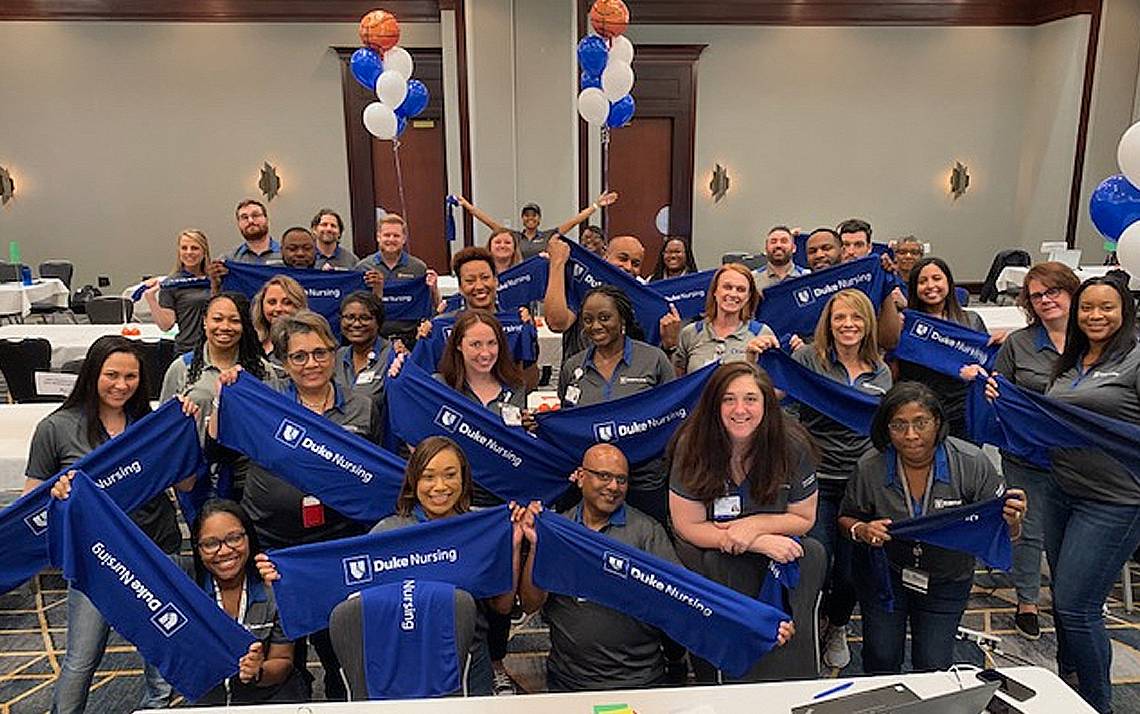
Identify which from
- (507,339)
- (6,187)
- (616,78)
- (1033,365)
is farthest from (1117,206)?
(6,187)

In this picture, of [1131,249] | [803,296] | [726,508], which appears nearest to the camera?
[726,508]

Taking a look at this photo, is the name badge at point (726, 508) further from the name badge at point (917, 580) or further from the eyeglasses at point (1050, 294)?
the eyeglasses at point (1050, 294)

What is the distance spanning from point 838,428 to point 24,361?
5197 mm

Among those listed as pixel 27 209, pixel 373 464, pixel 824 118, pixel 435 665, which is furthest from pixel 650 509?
pixel 27 209

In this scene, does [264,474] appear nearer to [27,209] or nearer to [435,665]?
[435,665]

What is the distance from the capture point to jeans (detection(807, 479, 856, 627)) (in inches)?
128

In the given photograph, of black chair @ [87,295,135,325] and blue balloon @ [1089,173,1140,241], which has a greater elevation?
blue balloon @ [1089,173,1140,241]

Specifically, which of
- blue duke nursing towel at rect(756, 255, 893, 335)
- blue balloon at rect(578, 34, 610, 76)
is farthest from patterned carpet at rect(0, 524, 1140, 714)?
blue balloon at rect(578, 34, 610, 76)

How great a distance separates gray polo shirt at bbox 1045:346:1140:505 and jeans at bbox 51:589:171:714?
3259 millimetres

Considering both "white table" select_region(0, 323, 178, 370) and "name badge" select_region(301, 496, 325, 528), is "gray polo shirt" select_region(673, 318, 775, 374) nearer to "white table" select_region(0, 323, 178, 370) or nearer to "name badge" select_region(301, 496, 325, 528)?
"name badge" select_region(301, 496, 325, 528)

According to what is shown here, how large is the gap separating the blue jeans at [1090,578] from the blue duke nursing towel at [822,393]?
733 millimetres

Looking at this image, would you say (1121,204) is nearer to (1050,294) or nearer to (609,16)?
(1050,294)

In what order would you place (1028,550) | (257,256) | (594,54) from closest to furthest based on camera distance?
(1028,550)
(257,256)
(594,54)

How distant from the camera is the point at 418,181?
11305mm
